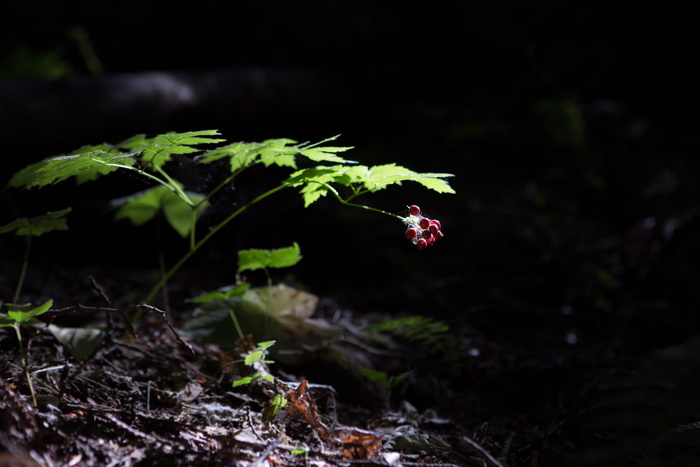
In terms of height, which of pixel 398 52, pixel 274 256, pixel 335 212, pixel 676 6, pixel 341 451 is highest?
pixel 676 6

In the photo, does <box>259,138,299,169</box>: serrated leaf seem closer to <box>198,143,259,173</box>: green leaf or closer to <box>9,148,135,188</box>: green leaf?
<box>198,143,259,173</box>: green leaf

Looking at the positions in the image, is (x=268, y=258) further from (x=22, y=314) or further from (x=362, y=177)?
(x=22, y=314)

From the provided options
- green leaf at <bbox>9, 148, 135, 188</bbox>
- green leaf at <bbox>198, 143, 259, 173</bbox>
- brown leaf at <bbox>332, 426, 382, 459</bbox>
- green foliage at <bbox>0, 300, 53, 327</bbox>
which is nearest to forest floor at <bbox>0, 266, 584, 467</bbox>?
brown leaf at <bbox>332, 426, 382, 459</bbox>

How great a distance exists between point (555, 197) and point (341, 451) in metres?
3.99

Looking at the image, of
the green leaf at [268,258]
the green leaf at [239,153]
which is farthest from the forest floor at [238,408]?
the green leaf at [239,153]

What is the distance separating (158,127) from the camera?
4012 mm

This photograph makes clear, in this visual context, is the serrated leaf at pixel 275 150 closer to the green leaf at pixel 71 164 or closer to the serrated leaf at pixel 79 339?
the green leaf at pixel 71 164

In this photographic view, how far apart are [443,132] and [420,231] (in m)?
4.50

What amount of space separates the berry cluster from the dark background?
0.87 metres

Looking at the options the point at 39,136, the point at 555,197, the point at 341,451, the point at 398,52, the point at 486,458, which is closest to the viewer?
the point at 341,451

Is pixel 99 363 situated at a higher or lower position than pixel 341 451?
lower

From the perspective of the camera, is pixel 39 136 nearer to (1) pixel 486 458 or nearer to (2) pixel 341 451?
(2) pixel 341 451

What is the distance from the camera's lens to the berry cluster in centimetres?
143

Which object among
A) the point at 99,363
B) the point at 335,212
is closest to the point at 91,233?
the point at 335,212
